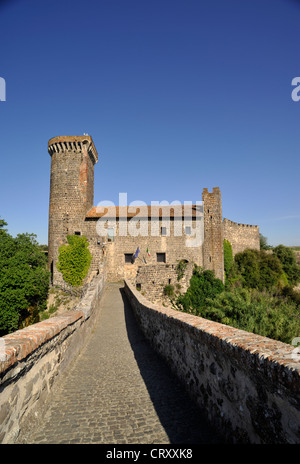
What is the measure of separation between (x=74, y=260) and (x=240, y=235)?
77.0ft

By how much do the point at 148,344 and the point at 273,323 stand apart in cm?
818

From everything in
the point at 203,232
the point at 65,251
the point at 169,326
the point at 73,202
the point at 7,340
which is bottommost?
the point at 169,326

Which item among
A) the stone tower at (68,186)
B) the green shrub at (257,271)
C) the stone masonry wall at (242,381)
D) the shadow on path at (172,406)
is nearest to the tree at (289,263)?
the green shrub at (257,271)

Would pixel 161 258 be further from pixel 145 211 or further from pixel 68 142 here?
pixel 68 142

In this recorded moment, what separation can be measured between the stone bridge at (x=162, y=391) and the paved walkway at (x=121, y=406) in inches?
0.6

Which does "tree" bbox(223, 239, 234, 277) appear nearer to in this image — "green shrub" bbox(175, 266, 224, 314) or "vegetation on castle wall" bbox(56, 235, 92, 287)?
"green shrub" bbox(175, 266, 224, 314)

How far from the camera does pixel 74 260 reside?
24500 mm

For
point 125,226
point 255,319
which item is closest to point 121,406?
point 255,319

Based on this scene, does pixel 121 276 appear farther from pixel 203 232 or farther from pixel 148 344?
pixel 148 344

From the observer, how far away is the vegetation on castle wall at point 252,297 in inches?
481

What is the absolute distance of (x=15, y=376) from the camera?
9.58 ft

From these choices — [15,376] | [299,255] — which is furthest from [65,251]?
[299,255]

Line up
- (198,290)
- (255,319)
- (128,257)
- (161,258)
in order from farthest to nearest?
Answer: (161,258)
(128,257)
(198,290)
(255,319)
